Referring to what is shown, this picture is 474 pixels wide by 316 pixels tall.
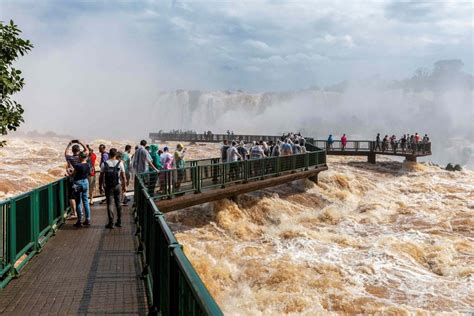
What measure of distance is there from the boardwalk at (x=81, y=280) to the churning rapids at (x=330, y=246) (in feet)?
13.8

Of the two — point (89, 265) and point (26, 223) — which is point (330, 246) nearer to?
point (89, 265)

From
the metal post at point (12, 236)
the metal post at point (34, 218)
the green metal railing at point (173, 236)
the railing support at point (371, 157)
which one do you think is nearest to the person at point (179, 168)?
the green metal railing at point (173, 236)

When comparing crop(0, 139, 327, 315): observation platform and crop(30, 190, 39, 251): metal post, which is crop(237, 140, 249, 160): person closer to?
crop(0, 139, 327, 315): observation platform

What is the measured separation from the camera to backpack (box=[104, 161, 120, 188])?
9.67 metres

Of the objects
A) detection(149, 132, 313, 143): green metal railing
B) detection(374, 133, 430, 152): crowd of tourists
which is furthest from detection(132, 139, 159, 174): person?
detection(149, 132, 313, 143): green metal railing

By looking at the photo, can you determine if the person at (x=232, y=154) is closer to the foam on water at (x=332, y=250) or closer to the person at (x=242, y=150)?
the person at (x=242, y=150)

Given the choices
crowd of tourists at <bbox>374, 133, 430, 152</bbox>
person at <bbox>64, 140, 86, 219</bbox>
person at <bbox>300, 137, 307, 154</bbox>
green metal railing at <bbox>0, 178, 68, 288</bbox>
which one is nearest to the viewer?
green metal railing at <bbox>0, 178, 68, 288</bbox>

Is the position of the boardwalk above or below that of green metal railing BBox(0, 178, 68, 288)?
below

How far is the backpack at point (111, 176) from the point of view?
31.7 feet

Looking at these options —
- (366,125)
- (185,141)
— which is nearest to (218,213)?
(185,141)

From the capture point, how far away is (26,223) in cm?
752

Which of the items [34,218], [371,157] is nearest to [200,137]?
[371,157]

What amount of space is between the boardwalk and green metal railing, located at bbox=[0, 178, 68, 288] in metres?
0.20

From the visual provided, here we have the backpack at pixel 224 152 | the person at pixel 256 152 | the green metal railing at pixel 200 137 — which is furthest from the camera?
the green metal railing at pixel 200 137
